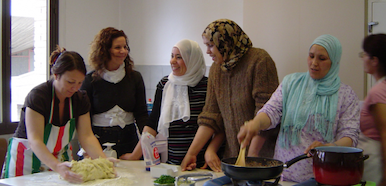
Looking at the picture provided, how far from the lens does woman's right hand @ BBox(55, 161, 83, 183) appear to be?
1617 mm

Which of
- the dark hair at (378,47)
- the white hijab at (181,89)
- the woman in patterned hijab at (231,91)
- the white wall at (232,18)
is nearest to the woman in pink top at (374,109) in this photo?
the dark hair at (378,47)

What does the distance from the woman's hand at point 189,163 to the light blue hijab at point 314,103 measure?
506mm

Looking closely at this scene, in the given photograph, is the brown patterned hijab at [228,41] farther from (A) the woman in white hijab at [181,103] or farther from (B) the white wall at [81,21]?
(B) the white wall at [81,21]

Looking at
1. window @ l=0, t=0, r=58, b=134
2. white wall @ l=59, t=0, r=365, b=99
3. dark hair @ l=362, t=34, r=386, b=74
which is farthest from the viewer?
window @ l=0, t=0, r=58, b=134

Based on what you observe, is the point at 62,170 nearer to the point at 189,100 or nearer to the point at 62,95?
the point at 62,95

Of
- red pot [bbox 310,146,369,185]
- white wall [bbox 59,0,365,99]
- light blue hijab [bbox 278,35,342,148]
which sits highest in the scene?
white wall [bbox 59,0,365,99]

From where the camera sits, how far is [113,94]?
92.4 inches

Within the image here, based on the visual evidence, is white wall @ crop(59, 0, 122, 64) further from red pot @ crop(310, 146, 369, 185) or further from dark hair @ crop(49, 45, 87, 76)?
red pot @ crop(310, 146, 369, 185)

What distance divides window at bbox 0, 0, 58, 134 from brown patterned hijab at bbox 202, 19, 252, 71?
8.08 feet

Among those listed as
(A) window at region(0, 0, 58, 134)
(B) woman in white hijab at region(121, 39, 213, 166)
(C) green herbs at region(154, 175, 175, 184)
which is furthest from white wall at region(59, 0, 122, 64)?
(C) green herbs at region(154, 175, 175, 184)

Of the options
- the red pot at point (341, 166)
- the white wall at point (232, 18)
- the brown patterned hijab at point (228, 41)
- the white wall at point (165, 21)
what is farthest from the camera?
the white wall at point (165, 21)

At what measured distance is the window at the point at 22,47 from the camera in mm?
3457

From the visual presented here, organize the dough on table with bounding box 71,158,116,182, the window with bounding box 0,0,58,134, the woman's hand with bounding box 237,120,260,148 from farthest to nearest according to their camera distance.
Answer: the window with bounding box 0,0,58,134 → the dough on table with bounding box 71,158,116,182 → the woman's hand with bounding box 237,120,260,148

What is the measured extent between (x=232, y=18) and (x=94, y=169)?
8.46 feet
